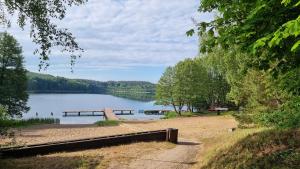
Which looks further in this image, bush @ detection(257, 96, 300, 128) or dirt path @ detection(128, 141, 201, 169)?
dirt path @ detection(128, 141, 201, 169)

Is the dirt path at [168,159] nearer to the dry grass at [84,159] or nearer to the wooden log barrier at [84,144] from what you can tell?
the dry grass at [84,159]

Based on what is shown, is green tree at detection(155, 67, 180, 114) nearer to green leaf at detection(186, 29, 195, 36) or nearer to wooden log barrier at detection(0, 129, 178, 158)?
wooden log barrier at detection(0, 129, 178, 158)

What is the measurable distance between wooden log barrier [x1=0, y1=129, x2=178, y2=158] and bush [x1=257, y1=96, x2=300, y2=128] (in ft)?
18.3

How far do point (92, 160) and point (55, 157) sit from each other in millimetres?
2004

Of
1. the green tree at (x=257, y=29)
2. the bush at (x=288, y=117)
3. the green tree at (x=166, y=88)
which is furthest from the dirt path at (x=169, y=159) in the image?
the green tree at (x=166, y=88)

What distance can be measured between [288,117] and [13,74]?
1960 inches

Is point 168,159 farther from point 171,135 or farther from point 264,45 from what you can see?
point 264,45

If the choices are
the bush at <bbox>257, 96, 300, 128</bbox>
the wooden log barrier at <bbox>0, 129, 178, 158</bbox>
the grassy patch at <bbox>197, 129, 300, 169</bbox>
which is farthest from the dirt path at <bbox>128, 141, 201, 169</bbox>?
the bush at <bbox>257, 96, 300, 128</bbox>

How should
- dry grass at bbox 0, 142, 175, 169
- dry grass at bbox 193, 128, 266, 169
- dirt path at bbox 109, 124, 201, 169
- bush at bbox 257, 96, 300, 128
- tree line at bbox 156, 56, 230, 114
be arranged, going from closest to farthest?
bush at bbox 257, 96, 300, 128 → dry grass at bbox 193, 128, 266, 169 → dirt path at bbox 109, 124, 201, 169 → dry grass at bbox 0, 142, 175, 169 → tree line at bbox 156, 56, 230, 114

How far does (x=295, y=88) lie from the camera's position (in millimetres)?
11359

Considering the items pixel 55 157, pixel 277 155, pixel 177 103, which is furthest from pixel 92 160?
pixel 177 103

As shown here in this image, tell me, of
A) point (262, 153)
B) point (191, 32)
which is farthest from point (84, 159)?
point (191, 32)

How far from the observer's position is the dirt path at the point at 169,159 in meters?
15.3

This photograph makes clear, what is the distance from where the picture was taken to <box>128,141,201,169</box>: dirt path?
15328 millimetres
